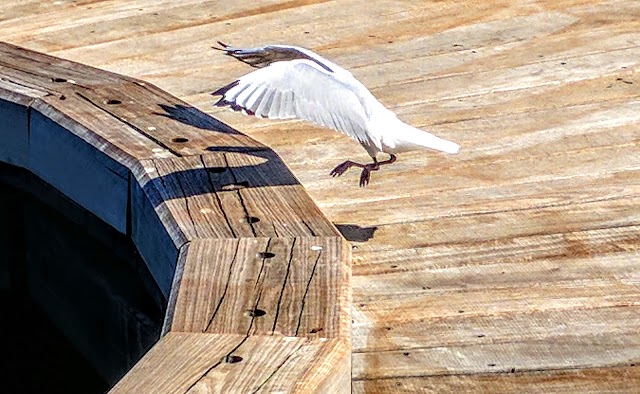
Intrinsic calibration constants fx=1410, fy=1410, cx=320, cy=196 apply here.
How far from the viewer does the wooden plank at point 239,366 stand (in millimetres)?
2410

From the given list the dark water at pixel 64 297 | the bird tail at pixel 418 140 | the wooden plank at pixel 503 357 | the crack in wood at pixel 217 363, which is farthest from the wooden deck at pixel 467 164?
the dark water at pixel 64 297

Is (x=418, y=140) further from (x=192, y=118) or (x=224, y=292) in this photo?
(x=224, y=292)

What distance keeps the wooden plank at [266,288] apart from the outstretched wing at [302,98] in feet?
2.69

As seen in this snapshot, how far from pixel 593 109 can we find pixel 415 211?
120 cm

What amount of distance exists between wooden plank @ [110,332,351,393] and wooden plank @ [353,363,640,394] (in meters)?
0.32

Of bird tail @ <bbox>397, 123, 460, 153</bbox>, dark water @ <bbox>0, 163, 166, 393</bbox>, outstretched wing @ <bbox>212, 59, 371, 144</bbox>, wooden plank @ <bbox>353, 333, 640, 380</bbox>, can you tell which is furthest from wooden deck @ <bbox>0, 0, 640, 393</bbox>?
dark water @ <bbox>0, 163, 166, 393</bbox>

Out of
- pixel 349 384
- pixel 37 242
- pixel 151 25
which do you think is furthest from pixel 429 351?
pixel 151 25

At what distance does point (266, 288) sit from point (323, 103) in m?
1.18

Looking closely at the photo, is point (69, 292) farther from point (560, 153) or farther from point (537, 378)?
point (537, 378)

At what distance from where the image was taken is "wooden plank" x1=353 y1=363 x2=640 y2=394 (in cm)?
292

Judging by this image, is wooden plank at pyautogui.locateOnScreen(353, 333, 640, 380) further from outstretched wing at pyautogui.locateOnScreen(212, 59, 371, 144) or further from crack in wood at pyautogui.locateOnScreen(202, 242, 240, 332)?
outstretched wing at pyautogui.locateOnScreen(212, 59, 371, 144)

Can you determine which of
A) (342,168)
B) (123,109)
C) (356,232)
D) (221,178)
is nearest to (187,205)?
(221,178)

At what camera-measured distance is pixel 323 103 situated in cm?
399

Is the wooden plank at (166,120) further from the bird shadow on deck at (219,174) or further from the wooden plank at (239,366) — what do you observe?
the wooden plank at (239,366)
